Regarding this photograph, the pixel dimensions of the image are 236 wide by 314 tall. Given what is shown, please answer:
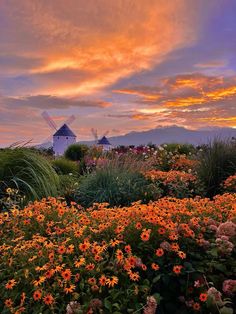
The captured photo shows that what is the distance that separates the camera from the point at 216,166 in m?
9.08

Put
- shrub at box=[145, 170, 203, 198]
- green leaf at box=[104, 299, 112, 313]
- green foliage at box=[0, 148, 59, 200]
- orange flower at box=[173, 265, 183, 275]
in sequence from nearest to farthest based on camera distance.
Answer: green leaf at box=[104, 299, 112, 313] < orange flower at box=[173, 265, 183, 275] < green foliage at box=[0, 148, 59, 200] < shrub at box=[145, 170, 203, 198]

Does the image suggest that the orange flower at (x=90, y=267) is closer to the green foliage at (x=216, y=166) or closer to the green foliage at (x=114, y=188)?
the green foliage at (x=114, y=188)

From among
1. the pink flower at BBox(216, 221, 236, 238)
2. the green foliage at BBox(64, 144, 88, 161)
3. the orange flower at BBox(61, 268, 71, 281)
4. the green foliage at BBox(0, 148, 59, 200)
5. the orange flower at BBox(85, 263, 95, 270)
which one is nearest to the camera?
the orange flower at BBox(61, 268, 71, 281)

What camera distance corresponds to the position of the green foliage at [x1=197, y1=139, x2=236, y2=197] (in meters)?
8.88

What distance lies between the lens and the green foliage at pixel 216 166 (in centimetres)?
888

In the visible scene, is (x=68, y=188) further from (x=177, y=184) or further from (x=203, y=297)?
(x=203, y=297)

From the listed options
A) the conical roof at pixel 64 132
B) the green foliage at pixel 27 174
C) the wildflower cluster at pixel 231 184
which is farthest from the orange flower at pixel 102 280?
the conical roof at pixel 64 132

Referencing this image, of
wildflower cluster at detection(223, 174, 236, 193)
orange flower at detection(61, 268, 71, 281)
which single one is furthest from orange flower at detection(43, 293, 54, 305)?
wildflower cluster at detection(223, 174, 236, 193)

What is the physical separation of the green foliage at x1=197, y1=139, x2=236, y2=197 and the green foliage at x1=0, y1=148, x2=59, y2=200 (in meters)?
3.30

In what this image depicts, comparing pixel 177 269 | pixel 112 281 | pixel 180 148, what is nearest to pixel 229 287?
pixel 177 269

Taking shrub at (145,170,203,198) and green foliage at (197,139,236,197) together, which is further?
green foliage at (197,139,236,197)

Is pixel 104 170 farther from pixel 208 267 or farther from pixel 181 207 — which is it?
pixel 208 267

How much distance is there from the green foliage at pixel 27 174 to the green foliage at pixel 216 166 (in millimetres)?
3295

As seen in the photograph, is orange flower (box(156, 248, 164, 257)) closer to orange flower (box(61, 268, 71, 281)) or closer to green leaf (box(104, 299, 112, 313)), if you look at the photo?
green leaf (box(104, 299, 112, 313))
